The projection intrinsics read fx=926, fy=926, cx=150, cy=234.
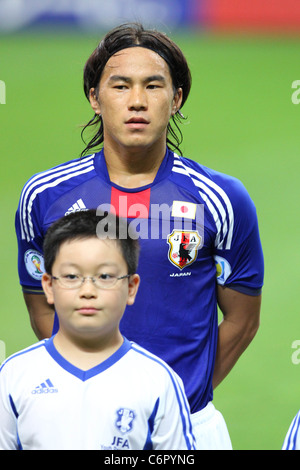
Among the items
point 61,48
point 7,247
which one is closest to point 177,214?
point 7,247

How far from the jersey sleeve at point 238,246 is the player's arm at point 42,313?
75 centimetres

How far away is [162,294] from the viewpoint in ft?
11.2

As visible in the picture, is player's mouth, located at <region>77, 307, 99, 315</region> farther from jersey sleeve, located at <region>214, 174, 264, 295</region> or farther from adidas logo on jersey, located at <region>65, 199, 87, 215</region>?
jersey sleeve, located at <region>214, 174, 264, 295</region>

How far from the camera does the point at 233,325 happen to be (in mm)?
3754

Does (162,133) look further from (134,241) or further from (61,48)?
(61,48)

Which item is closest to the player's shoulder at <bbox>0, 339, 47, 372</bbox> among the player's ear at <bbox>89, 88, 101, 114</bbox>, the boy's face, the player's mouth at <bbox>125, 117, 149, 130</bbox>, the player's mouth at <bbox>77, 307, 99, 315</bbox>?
the boy's face

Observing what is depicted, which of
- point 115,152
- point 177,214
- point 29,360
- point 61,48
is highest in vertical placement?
point 61,48

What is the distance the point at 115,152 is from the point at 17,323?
3.25 meters

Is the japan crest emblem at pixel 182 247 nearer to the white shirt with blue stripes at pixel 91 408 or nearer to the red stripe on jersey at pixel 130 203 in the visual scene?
the red stripe on jersey at pixel 130 203

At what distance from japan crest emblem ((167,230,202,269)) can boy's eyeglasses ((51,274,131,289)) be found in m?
0.50

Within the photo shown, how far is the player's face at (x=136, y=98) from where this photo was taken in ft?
11.1

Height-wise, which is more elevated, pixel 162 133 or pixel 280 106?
pixel 280 106

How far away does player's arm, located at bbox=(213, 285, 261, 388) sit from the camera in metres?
3.69

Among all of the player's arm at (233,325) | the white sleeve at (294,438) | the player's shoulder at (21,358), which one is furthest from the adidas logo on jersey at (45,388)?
the player's arm at (233,325)
